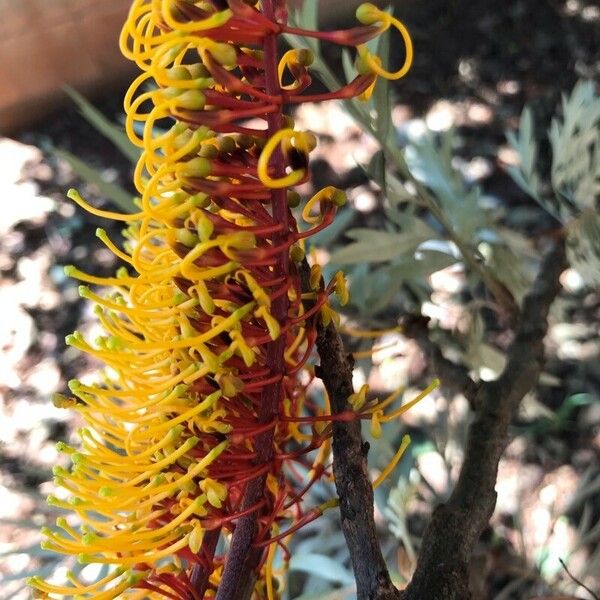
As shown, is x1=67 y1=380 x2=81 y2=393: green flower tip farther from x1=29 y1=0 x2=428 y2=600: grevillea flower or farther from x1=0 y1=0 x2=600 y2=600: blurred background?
x1=0 y1=0 x2=600 y2=600: blurred background

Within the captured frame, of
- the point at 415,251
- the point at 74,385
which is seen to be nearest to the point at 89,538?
the point at 74,385

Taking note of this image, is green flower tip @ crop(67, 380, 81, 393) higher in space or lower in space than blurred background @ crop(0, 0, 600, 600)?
higher

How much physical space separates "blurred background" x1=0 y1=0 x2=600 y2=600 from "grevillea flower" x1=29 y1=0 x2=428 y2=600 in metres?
0.15

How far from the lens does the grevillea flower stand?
22 cm

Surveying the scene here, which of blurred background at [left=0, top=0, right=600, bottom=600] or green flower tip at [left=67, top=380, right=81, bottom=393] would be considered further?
blurred background at [left=0, top=0, right=600, bottom=600]

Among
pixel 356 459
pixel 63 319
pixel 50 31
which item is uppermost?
pixel 356 459

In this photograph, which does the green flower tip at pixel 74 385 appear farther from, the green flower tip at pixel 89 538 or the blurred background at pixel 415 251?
the blurred background at pixel 415 251

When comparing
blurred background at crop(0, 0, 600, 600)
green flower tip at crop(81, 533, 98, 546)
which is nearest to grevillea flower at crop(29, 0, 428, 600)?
green flower tip at crop(81, 533, 98, 546)

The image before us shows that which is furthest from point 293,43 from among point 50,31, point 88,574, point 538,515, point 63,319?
point 50,31

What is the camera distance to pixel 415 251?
1.61 feet

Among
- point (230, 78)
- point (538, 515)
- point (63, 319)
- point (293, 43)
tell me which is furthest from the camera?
point (63, 319)

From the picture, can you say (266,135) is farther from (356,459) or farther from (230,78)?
(356,459)

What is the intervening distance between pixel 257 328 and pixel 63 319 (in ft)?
2.60

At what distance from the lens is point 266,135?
0.24 meters
